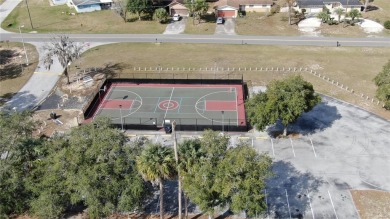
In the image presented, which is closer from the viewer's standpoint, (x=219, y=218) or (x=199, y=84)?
(x=219, y=218)

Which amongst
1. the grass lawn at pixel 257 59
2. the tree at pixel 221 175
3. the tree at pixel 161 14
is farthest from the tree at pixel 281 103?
the tree at pixel 161 14

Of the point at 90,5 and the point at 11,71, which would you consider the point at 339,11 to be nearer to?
the point at 90,5

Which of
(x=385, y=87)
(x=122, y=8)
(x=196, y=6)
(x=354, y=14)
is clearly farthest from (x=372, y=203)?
(x=122, y=8)

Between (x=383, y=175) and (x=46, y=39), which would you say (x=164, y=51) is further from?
(x=383, y=175)

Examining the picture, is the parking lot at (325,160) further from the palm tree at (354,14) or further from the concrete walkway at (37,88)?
the palm tree at (354,14)

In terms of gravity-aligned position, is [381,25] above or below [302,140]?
above

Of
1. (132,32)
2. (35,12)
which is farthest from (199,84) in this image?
(35,12)

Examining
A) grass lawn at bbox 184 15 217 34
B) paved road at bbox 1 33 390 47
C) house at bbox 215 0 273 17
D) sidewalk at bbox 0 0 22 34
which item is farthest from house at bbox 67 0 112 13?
house at bbox 215 0 273 17
